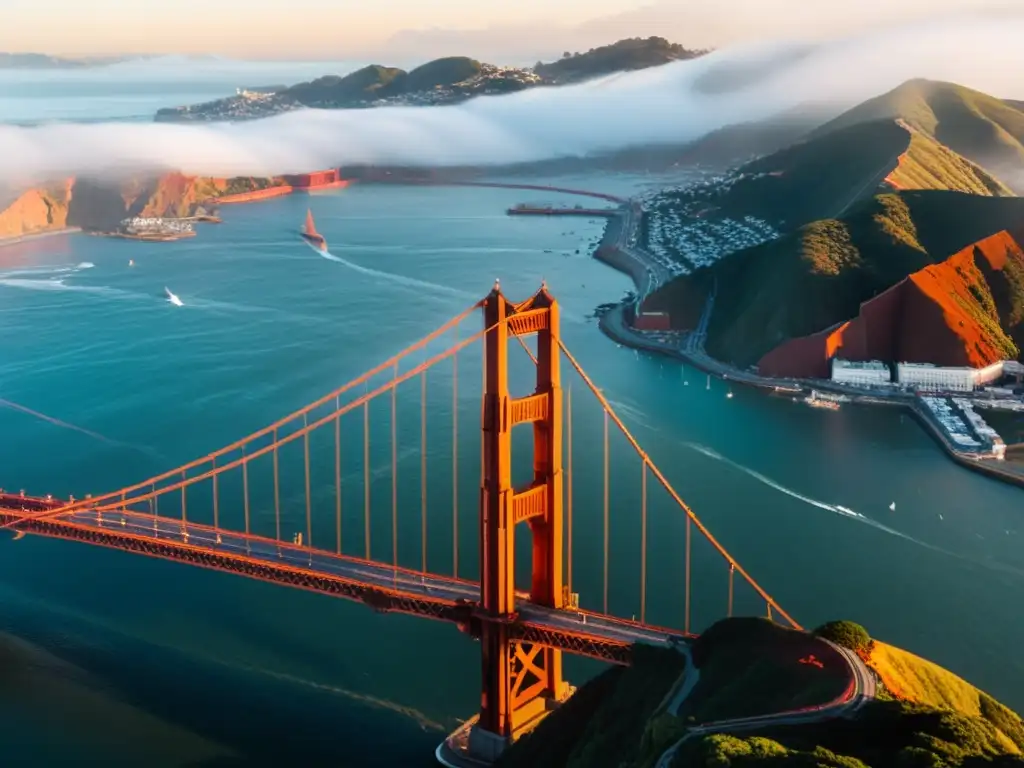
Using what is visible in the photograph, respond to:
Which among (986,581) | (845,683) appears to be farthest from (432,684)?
(986,581)

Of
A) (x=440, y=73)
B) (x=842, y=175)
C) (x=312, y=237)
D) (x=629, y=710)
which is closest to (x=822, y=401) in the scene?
(x=629, y=710)

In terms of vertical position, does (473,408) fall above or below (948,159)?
below

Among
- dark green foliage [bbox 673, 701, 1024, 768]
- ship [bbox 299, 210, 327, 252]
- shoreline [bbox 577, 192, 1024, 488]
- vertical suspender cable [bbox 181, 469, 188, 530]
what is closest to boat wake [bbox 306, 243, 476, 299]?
ship [bbox 299, 210, 327, 252]

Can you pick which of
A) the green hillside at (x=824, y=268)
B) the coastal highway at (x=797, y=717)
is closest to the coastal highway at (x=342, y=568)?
the coastal highway at (x=797, y=717)

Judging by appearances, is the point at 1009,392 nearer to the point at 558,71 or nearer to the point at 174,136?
the point at 174,136

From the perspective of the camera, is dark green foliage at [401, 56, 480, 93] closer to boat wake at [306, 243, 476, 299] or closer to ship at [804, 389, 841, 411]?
boat wake at [306, 243, 476, 299]

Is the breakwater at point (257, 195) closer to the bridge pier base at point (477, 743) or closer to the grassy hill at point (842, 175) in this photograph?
Answer: the grassy hill at point (842, 175)
